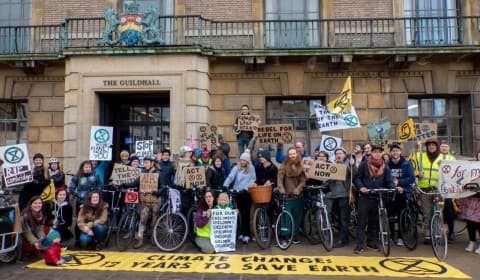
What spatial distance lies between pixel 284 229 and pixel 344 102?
365 cm

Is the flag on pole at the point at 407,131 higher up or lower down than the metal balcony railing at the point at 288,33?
lower down

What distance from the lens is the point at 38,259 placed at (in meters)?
7.95

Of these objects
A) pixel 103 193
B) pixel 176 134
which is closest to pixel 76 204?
pixel 103 193

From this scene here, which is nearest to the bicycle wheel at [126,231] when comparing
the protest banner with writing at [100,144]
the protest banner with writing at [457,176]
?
the protest banner with writing at [100,144]

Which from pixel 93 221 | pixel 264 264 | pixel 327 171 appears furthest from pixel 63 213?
pixel 327 171

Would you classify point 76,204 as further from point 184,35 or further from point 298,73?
point 298,73

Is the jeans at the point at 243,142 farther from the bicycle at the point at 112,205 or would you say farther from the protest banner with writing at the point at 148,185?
the bicycle at the point at 112,205

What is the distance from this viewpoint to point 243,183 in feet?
29.5

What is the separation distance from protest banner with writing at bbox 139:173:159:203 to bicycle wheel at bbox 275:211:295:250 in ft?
8.40

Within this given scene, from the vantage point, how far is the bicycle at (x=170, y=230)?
835 centimetres

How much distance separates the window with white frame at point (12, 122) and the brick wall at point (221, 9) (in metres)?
6.52

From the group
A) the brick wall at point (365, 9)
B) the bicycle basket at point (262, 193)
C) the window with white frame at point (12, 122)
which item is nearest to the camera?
the bicycle basket at point (262, 193)

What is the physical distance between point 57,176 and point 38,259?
2.10 metres

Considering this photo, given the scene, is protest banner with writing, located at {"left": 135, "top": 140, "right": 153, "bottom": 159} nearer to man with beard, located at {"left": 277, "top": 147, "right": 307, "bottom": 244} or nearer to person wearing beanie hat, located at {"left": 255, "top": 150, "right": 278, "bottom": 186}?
person wearing beanie hat, located at {"left": 255, "top": 150, "right": 278, "bottom": 186}
